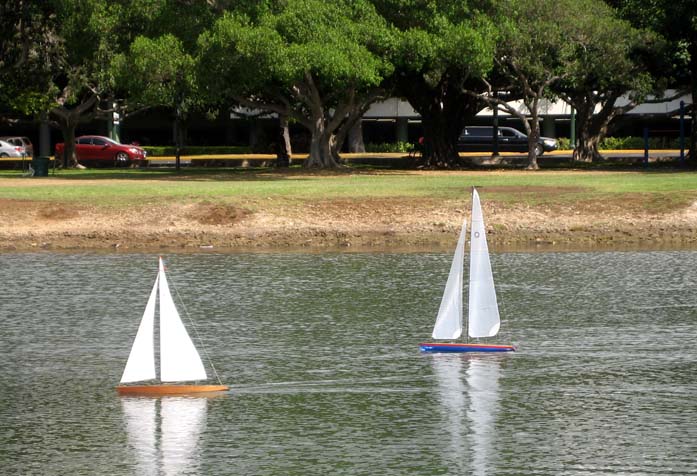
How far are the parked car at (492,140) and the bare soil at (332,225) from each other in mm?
44888

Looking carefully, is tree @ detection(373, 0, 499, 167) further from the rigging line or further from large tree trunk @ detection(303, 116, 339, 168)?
the rigging line

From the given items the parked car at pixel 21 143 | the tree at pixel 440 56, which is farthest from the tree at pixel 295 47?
the parked car at pixel 21 143

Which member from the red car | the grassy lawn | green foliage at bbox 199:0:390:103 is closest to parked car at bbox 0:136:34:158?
the red car

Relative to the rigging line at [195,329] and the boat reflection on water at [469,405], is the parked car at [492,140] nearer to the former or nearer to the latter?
the rigging line at [195,329]

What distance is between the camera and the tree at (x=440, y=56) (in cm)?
5331

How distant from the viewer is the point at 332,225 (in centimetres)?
4162

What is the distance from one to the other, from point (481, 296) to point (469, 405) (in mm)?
4177

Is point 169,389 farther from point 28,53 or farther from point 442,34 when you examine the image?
point 28,53

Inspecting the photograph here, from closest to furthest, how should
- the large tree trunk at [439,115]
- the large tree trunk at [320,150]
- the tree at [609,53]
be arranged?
the tree at [609,53] → the large tree trunk at [320,150] → the large tree trunk at [439,115]

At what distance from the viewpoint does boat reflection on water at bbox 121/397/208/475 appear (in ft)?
54.7

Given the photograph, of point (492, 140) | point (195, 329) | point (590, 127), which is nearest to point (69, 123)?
point (590, 127)

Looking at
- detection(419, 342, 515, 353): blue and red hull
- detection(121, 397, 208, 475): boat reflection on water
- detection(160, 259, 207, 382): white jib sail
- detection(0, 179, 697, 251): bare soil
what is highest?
detection(0, 179, 697, 251): bare soil

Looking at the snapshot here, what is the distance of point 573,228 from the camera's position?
135 feet

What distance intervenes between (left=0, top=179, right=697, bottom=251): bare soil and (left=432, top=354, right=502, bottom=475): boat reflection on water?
56.8 ft
